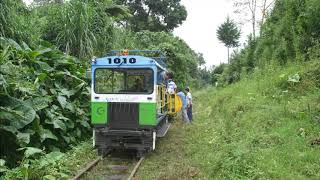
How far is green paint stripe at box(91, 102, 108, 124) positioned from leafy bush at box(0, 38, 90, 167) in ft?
2.41

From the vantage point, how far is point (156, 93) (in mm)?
10617

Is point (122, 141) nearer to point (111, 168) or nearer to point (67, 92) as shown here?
point (111, 168)

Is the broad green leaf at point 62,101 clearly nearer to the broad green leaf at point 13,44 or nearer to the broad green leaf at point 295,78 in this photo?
the broad green leaf at point 13,44

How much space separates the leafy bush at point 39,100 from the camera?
8.45m

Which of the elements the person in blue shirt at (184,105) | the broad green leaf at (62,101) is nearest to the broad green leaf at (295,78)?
the person in blue shirt at (184,105)

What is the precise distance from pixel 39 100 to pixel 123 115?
2.11m

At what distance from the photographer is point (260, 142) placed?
28.8ft

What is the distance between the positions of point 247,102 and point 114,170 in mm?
6007

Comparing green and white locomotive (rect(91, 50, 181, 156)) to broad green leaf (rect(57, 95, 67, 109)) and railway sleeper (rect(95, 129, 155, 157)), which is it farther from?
broad green leaf (rect(57, 95, 67, 109))

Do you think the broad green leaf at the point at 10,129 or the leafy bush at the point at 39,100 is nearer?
the broad green leaf at the point at 10,129

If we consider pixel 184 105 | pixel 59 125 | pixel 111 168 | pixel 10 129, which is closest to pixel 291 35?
pixel 184 105

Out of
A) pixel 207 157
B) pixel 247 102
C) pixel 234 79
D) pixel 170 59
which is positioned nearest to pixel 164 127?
pixel 247 102

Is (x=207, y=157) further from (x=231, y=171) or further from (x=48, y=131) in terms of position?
(x=48, y=131)

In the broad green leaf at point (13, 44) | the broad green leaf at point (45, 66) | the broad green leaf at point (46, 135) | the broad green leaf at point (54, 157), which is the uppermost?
the broad green leaf at point (13, 44)
